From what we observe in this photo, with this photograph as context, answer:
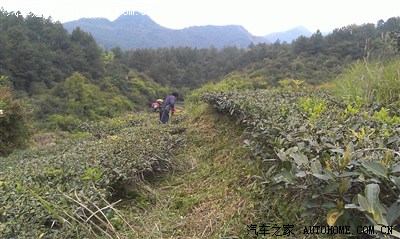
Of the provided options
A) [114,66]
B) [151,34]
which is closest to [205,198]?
[114,66]

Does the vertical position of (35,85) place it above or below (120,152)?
below

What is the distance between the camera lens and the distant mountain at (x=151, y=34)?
147m

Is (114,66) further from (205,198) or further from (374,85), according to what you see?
(205,198)

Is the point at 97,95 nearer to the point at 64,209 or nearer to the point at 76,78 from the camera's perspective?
the point at 76,78

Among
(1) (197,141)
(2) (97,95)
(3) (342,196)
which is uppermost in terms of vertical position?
(3) (342,196)

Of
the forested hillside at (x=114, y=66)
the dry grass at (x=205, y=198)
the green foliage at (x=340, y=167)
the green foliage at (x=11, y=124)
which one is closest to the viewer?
the green foliage at (x=340, y=167)

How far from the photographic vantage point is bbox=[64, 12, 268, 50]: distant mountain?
147000 millimetres

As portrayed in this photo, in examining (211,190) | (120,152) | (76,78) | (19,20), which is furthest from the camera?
(19,20)

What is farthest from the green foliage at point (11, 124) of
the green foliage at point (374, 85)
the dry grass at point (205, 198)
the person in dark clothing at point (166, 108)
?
the green foliage at point (374, 85)

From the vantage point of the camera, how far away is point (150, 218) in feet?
7.73

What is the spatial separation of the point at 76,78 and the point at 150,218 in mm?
29950

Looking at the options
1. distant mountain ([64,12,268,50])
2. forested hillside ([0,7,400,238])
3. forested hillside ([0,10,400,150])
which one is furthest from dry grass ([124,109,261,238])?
distant mountain ([64,12,268,50])

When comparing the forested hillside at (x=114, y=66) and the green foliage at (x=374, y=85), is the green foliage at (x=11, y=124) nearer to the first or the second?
the green foliage at (x=374, y=85)

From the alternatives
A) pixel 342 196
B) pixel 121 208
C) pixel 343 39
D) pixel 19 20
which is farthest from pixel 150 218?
pixel 19 20
